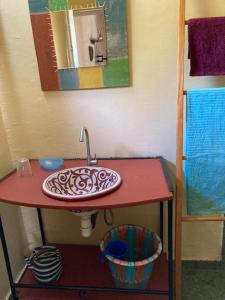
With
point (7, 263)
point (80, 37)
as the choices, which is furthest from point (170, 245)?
point (80, 37)

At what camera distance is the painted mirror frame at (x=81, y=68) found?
131cm

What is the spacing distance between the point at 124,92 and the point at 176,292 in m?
1.19

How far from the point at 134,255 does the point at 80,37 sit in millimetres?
1318

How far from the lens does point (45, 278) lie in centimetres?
145

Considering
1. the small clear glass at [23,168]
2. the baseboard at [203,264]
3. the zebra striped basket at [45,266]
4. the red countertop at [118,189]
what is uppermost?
the small clear glass at [23,168]

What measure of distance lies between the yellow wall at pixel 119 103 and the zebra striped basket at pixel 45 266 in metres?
0.47

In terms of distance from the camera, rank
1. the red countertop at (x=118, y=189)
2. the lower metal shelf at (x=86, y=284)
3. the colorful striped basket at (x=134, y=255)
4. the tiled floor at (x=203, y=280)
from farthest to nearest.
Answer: the tiled floor at (x=203, y=280) < the lower metal shelf at (x=86, y=284) < the colorful striped basket at (x=134, y=255) < the red countertop at (x=118, y=189)

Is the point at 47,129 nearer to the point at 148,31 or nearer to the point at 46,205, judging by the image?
the point at 46,205

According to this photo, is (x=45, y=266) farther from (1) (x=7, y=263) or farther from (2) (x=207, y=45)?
(2) (x=207, y=45)

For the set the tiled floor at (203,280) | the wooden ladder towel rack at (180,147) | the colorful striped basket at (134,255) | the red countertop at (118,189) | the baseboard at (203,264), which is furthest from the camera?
the baseboard at (203,264)

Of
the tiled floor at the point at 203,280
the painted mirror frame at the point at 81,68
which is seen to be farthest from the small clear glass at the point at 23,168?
the tiled floor at the point at 203,280

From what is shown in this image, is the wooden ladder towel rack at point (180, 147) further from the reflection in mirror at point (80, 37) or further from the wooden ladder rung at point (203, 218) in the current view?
the reflection in mirror at point (80, 37)

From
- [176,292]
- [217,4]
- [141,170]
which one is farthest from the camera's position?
[176,292]

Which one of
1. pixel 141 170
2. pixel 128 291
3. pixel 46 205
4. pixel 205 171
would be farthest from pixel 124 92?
pixel 128 291
